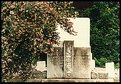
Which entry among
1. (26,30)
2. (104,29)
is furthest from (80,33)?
(104,29)

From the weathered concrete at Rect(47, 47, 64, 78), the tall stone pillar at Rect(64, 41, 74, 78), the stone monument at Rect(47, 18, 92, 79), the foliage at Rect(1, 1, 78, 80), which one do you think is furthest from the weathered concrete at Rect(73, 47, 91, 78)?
the foliage at Rect(1, 1, 78, 80)

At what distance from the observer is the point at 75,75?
13.2 meters

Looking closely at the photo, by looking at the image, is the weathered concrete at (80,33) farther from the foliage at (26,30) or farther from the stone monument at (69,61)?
the foliage at (26,30)

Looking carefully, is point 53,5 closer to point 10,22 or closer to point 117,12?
point 10,22

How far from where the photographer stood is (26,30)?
36.3ft

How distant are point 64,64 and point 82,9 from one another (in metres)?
8.11

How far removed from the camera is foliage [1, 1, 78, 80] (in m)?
10.9

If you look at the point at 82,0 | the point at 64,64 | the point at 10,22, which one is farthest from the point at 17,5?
the point at 82,0

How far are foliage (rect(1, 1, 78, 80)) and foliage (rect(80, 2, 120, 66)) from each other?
7.30 metres

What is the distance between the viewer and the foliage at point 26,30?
10.9 meters

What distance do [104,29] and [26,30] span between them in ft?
31.0

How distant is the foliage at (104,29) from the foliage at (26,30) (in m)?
7.30

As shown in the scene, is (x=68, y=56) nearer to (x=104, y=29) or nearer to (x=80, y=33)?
(x=80, y=33)

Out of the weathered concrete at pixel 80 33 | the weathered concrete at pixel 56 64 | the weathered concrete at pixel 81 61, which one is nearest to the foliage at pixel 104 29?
the weathered concrete at pixel 80 33
